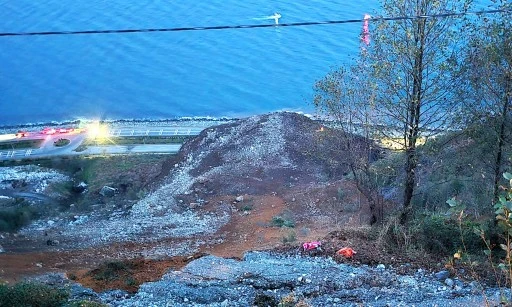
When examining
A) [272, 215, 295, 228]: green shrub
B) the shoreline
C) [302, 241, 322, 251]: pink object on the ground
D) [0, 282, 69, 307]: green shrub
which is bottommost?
[0, 282, 69, 307]: green shrub

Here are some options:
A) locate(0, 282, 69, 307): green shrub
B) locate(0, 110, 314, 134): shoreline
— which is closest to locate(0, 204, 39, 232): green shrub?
locate(0, 282, 69, 307): green shrub

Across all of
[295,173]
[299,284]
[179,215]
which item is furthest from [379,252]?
[295,173]

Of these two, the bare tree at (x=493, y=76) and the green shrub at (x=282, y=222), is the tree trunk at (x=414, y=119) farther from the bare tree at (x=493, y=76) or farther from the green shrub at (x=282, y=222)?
the green shrub at (x=282, y=222)

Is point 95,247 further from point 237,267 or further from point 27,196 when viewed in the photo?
point 27,196

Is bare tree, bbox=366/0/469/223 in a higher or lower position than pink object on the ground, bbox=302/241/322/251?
higher

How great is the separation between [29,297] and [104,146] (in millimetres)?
23434

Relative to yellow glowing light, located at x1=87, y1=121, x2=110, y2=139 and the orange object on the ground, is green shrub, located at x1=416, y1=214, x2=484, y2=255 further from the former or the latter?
yellow glowing light, located at x1=87, y1=121, x2=110, y2=139

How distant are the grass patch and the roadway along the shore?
14.6 inches

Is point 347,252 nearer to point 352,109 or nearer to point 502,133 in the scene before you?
point 502,133

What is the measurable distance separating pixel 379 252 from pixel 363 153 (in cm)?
531

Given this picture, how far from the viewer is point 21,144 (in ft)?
108

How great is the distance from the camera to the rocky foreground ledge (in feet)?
32.2

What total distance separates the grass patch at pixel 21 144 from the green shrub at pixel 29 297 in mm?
24751

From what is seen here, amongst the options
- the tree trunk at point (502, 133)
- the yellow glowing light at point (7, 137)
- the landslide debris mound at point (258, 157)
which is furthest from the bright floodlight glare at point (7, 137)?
the tree trunk at point (502, 133)
